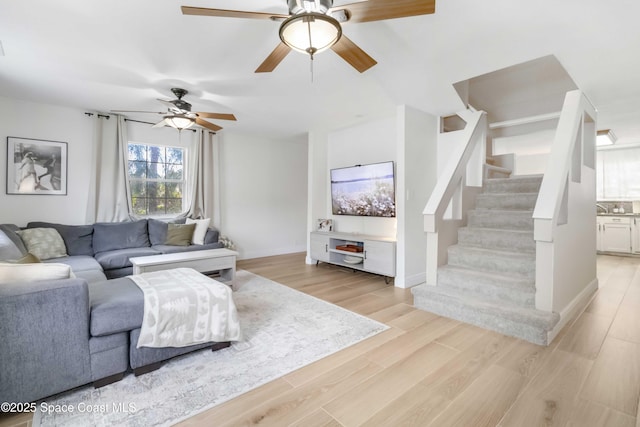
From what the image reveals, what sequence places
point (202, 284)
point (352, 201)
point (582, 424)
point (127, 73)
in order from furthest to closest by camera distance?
point (352, 201)
point (127, 73)
point (202, 284)
point (582, 424)

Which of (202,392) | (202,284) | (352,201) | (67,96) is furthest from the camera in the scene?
(352,201)

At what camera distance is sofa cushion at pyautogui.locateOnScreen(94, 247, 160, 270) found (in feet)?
12.1

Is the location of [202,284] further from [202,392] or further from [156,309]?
[202,392]

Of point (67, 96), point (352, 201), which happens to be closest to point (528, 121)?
point (352, 201)

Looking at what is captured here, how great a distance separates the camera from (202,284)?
227 centimetres

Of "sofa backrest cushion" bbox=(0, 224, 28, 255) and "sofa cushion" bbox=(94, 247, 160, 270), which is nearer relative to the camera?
"sofa backrest cushion" bbox=(0, 224, 28, 255)

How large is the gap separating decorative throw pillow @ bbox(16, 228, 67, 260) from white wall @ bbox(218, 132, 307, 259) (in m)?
2.38

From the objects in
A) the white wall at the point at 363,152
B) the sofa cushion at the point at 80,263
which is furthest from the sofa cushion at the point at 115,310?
the white wall at the point at 363,152

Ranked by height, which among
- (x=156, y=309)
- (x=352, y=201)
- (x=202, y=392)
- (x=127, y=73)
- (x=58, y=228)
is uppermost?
(x=127, y=73)

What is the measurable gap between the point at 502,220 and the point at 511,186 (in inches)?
28.0

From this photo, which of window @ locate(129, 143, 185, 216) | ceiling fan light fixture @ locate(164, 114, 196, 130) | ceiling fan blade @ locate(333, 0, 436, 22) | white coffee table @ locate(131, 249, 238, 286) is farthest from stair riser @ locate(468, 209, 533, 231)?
window @ locate(129, 143, 185, 216)

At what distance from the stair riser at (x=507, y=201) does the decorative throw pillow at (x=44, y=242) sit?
5.39 metres

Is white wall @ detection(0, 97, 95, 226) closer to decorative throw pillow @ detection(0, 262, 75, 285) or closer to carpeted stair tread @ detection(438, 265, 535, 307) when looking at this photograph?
decorative throw pillow @ detection(0, 262, 75, 285)

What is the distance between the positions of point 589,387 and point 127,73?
14.9ft
